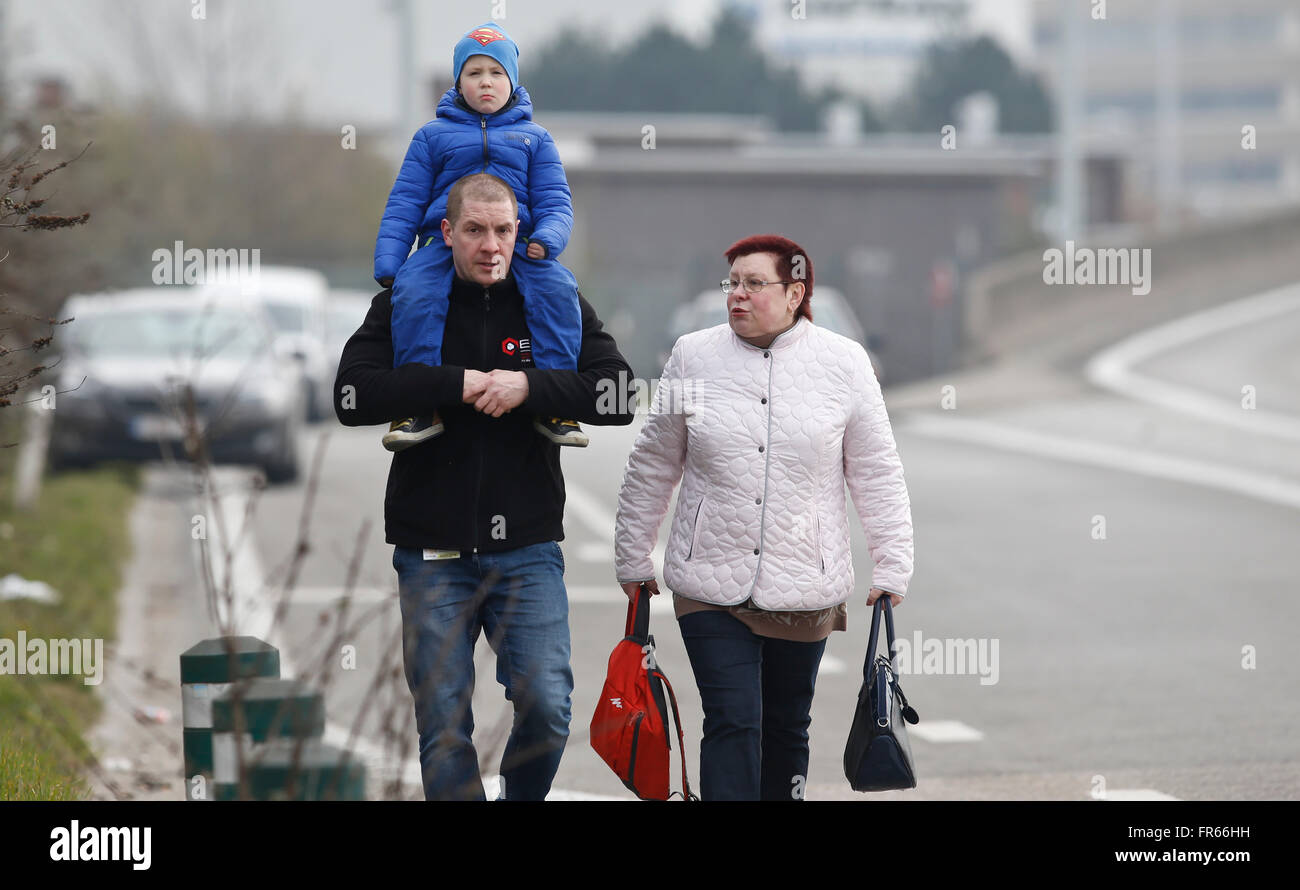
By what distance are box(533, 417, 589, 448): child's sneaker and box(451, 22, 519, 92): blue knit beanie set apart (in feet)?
3.21

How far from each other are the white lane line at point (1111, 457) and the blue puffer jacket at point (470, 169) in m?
11.2

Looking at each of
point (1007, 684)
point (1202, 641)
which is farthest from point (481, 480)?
point (1202, 641)

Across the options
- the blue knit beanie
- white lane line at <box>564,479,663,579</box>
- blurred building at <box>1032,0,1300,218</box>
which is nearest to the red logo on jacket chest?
the blue knit beanie

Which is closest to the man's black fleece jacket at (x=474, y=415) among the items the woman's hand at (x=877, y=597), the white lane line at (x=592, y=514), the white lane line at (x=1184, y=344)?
the woman's hand at (x=877, y=597)

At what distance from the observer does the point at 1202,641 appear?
9609 mm

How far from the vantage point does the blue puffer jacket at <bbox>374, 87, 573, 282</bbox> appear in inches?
191

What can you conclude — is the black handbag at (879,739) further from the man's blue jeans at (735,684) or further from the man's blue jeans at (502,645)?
the man's blue jeans at (502,645)

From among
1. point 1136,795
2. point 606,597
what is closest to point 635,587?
point 1136,795

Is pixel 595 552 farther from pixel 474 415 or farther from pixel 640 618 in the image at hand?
pixel 474 415

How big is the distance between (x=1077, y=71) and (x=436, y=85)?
22.2 meters

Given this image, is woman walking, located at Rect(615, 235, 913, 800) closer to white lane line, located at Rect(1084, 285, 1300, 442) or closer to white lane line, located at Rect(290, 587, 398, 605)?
white lane line, located at Rect(290, 587, 398, 605)

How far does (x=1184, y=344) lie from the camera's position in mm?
29969

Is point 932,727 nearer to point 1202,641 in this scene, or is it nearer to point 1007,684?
point 1007,684
